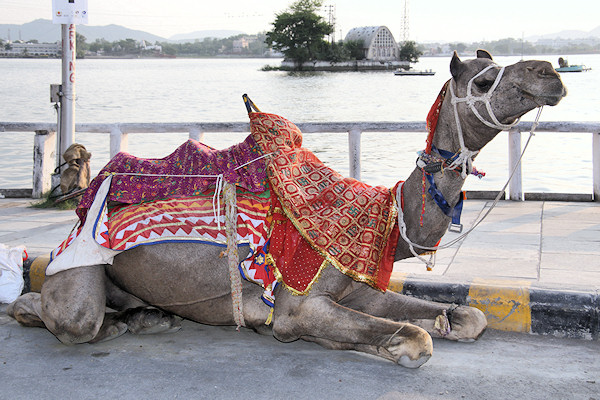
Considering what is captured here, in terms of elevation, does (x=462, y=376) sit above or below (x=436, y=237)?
below

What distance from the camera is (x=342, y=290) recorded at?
417 cm

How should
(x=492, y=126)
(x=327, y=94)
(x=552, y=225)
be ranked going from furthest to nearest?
(x=327, y=94) → (x=552, y=225) → (x=492, y=126)

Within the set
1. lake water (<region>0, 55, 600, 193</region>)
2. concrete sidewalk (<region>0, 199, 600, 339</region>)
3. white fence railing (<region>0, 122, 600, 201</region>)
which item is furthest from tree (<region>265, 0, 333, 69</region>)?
concrete sidewalk (<region>0, 199, 600, 339</region>)

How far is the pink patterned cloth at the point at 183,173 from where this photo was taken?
14.3 ft

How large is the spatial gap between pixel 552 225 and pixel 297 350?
386cm

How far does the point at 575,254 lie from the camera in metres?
6.01

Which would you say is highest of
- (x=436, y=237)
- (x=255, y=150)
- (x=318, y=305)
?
(x=255, y=150)

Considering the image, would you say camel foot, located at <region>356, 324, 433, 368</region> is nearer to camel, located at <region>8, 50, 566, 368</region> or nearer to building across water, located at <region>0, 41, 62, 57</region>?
camel, located at <region>8, 50, 566, 368</region>

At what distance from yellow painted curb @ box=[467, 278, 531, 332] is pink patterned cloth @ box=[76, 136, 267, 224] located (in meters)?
1.69

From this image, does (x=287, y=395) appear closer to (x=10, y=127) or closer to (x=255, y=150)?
(x=255, y=150)

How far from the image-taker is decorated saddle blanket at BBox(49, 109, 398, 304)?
4.09 m

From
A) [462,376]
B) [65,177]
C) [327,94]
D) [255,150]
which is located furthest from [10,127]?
[327,94]

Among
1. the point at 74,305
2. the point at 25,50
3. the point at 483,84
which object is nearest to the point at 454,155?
the point at 483,84

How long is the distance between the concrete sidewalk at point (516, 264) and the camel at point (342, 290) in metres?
0.47
